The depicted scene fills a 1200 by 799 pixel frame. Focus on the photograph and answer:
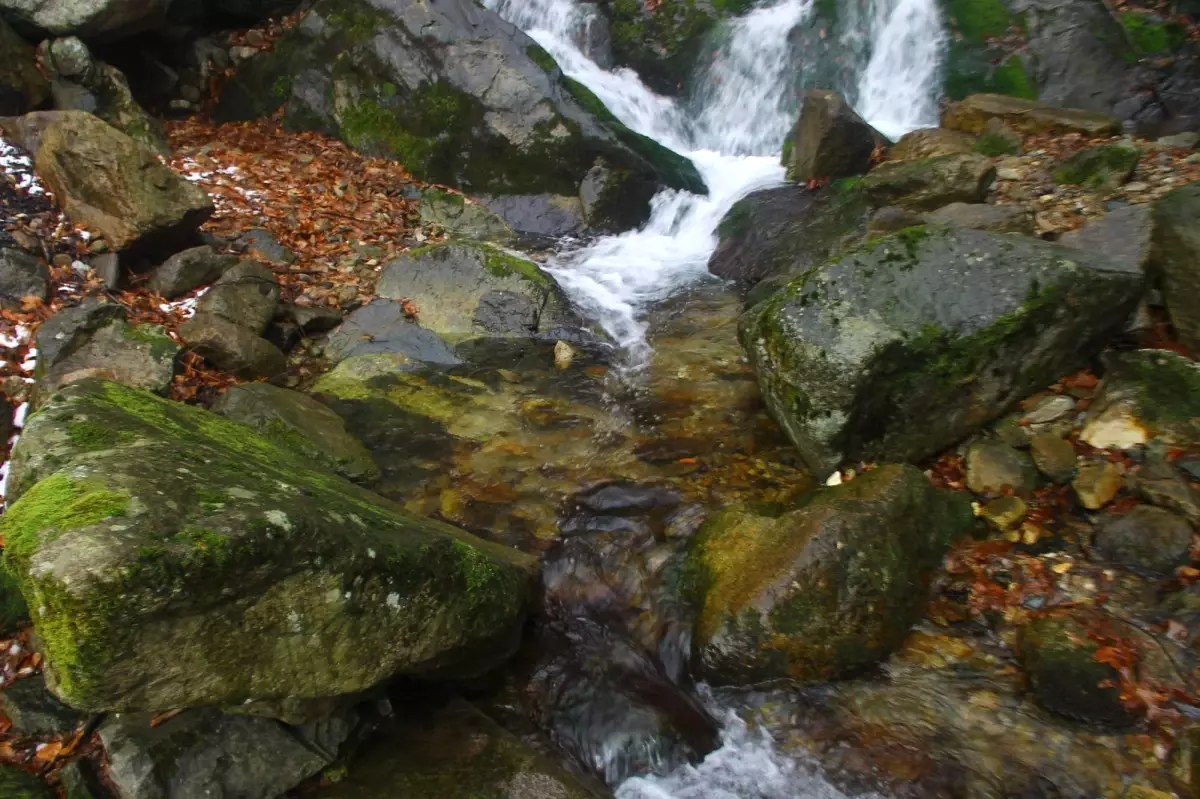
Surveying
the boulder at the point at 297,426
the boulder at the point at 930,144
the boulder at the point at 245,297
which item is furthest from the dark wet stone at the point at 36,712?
the boulder at the point at 930,144

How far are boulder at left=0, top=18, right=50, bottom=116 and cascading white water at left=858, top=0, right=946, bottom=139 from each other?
1105cm

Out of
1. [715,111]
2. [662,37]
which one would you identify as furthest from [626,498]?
[662,37]

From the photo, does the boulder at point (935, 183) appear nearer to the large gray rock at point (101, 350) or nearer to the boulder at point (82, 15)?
the large gray rock at point (101, 350)

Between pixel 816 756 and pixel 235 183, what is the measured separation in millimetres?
8748

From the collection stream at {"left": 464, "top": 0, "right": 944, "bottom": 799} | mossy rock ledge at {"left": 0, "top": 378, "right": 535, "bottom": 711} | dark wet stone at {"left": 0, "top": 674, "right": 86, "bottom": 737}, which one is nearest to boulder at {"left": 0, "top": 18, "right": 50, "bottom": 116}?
stream at {"left": 464, "top": 0, "right": 944, "bottom": 799}

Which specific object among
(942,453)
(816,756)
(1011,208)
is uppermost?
(1011,208)

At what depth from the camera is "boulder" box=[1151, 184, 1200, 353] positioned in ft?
15.6

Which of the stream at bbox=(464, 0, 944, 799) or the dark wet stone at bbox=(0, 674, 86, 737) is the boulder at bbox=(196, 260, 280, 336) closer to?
the stream at bbox=(464, 0, 944, 799)

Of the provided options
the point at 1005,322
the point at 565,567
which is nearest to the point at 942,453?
the point at 1005,322

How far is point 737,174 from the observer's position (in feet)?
36.4

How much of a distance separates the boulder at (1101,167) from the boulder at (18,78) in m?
11.0

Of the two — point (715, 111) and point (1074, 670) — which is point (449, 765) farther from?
point (715, 111)

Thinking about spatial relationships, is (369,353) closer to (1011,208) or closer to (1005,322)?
(1005,322)

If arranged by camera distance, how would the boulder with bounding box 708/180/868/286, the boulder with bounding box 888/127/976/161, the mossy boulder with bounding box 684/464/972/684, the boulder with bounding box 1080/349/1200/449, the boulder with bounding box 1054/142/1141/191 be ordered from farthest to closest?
the boulder with bounding box 888/127/976/161
the boulder with bounding box 708/180/868/286
the boulder with bounding box 1054/142/1141/191
the boulder with bounding box 1080/349/1200/449
the mossy boulder with bounding box 684/464/972/684
